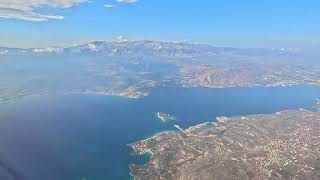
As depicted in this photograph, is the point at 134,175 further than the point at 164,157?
No

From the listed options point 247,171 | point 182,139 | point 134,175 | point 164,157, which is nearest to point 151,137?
point 182,139

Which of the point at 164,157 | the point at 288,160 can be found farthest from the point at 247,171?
the point at 164,157

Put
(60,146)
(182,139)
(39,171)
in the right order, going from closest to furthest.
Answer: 1. (39,171)
2. (60,146)
3. (182,139)

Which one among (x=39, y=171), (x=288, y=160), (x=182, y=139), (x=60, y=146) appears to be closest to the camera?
(x=39, y=171)

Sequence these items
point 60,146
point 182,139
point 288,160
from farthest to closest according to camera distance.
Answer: point 182,139 → point 60,146 → point 288,160

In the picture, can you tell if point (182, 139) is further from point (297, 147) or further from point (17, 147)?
point (17, 147)

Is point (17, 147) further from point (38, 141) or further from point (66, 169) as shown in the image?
point (66, 169)

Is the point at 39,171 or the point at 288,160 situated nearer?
the point at 39,171
